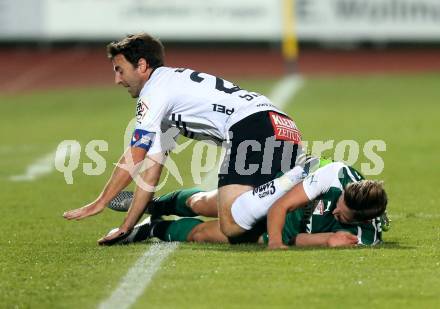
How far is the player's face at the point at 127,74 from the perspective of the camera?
846cm

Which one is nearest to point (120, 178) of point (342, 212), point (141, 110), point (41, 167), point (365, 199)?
point (141, 110)

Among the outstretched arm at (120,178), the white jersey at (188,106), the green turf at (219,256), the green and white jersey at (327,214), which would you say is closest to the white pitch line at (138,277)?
the green turf at (219,256)

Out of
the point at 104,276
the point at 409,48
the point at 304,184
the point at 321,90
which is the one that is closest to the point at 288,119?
the point at 304,184

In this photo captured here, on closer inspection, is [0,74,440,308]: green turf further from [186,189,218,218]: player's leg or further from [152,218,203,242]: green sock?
[186,189,218,218]: player's leg

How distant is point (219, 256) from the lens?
7820 millimetres

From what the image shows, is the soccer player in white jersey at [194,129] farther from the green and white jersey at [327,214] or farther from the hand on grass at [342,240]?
the hand on grass at [342,240]

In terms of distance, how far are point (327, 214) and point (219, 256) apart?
83 centimetres

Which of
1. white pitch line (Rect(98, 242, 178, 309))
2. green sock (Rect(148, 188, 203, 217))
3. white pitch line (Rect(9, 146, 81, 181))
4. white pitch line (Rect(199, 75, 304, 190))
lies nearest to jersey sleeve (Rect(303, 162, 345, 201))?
white pitch line (Rect(98, 242, 178, 309))

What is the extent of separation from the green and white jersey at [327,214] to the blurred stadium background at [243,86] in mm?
183

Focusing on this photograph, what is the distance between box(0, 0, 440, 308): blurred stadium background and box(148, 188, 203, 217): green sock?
52 centimetres

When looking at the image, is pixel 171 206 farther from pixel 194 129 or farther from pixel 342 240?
pixel 342 240

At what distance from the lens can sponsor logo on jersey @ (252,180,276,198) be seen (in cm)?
805

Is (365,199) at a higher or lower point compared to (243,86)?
lower

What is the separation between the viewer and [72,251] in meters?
8.25
